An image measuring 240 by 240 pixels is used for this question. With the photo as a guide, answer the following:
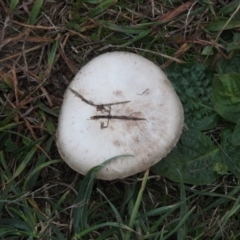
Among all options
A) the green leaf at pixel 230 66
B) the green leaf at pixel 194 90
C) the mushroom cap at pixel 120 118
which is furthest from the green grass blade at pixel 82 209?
the green leaf at pixel 230 66

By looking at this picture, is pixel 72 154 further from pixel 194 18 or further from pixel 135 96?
pixel 194 18

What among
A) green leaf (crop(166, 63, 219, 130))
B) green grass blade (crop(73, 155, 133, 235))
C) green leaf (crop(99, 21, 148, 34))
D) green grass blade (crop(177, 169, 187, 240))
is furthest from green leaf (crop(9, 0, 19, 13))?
green grass blade (crop(177, 169, 187, 240))

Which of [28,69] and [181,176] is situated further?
[28,69]

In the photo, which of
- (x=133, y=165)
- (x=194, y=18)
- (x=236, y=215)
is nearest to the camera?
(x=133, y=165)

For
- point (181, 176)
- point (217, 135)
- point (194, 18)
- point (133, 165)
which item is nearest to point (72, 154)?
point (133, 165)

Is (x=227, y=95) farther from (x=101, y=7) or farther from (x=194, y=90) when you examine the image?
(x=101, y=7)

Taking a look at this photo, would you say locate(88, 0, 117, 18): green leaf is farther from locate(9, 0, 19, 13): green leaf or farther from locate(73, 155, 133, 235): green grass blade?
locate(73, 155, 133, 235): green grass blade

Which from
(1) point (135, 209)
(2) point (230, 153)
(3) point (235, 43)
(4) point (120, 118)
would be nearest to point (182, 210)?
(1) point (135, 209)
